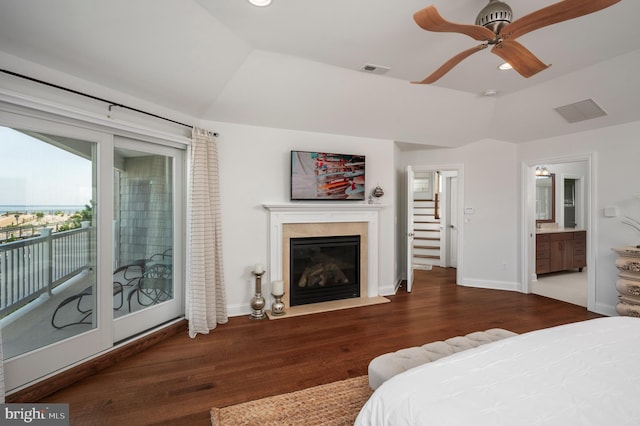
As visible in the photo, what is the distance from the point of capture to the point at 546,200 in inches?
245

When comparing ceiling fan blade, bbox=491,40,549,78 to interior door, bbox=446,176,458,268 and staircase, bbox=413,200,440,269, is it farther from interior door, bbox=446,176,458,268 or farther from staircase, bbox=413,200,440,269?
staircase, bbox=413,200,440,269

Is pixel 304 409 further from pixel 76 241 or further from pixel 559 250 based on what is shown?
pixel 559 250

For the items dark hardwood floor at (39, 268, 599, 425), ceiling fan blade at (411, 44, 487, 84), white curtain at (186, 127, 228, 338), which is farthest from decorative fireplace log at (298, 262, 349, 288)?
ceiling fan blade at (411, 44, 487, 84)

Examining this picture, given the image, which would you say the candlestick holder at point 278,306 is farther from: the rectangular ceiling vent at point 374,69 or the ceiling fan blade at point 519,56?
the ceiling fan blade at point 519,56

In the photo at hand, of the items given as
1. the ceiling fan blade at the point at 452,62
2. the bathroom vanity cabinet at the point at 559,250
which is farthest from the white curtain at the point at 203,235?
the bathroom vanity cabinet at the point at 559,250

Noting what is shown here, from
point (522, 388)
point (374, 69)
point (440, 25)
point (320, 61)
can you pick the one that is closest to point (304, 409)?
point (522, 388)

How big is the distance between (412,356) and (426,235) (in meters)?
5.56

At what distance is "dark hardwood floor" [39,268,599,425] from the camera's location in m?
1.99

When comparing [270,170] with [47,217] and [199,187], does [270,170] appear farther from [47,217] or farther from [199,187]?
[47,217]

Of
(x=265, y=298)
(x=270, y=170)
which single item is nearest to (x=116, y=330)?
(x=265, y=298)

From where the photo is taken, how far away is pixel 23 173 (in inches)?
80.4

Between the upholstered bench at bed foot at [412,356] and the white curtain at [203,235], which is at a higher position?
the white curtain at [203,235]

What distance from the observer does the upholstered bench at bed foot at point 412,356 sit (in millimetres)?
1591

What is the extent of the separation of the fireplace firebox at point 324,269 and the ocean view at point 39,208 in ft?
7.43
